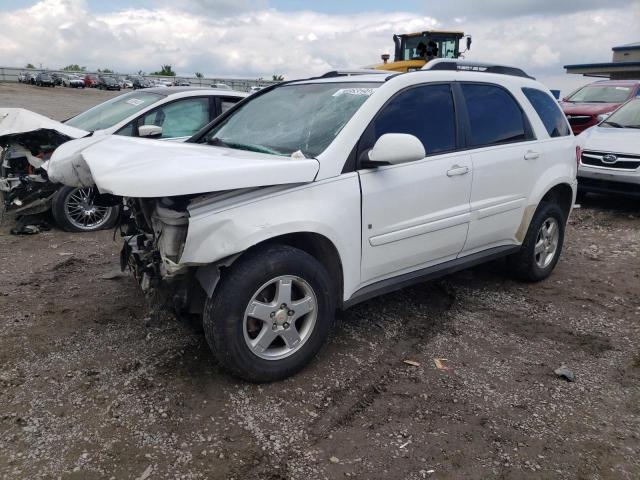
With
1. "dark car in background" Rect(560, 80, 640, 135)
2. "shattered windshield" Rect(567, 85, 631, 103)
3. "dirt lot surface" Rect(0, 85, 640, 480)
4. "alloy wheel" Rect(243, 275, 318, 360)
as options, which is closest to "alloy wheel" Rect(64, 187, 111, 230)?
"dirt lot surface" Rect(0, 85, 640, 480)

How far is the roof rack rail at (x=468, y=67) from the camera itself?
451 centimetres

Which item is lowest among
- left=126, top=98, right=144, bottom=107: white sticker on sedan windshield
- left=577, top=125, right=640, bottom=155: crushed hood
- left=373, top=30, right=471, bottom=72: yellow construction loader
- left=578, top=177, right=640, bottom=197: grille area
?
left=578, top=177, right=640, bottom=197: grille area

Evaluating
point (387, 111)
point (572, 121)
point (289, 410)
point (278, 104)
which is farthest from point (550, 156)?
point (572, 121)

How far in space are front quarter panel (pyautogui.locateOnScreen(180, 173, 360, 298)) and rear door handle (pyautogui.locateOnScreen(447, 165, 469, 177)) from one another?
2.91 feet

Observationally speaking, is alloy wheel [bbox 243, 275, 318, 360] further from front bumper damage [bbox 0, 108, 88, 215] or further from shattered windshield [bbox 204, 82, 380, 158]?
front bumper damage [bbox 0, 108, 88, 215]

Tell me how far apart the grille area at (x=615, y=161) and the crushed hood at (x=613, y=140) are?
0.06 metres

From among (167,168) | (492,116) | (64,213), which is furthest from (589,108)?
(167,168)

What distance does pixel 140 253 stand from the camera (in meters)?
3.28

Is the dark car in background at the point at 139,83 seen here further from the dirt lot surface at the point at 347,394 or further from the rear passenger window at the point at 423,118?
the rear passenger window at the point at 423,118

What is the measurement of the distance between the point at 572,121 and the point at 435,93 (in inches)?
336

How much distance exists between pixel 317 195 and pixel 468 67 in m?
2.36

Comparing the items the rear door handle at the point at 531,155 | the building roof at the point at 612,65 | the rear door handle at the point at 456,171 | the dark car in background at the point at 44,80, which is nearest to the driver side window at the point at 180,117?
the rear door handle at the point at 456,171

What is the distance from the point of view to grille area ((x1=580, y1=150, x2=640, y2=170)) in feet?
24.9

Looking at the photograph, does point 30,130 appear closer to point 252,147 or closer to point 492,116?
point 252,147
